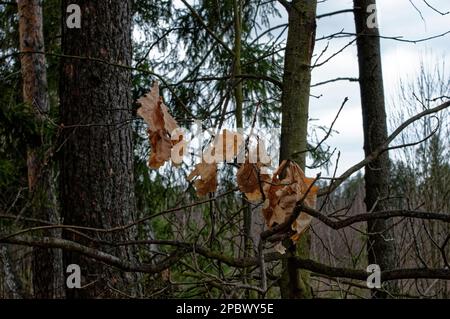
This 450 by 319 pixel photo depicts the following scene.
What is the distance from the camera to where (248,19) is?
726 cm

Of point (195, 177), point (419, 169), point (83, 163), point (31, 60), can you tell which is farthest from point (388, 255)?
point (419, 169)

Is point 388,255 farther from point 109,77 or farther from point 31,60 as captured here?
point 31,60

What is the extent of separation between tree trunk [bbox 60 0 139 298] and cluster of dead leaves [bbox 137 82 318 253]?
1910 mm

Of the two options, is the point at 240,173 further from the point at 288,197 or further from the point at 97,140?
the point at 97,140

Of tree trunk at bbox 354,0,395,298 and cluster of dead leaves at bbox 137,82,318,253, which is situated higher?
tree trunk at bbox 354,0,395,298

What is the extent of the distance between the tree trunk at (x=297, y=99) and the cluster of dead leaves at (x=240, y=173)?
0.28 meters

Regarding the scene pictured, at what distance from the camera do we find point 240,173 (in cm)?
252

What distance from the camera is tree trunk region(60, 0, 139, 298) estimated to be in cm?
451

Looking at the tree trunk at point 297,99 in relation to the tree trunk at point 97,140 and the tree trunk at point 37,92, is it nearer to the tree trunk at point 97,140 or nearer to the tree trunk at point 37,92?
the tree trunk at point 97,140

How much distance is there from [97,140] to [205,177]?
221 centimetres

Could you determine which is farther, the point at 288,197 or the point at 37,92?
the point at 37,92

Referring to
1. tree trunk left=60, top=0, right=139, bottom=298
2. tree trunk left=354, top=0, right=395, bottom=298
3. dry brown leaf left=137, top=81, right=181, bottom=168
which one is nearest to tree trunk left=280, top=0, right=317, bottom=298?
dry brown leaf left=137, top=81, right=181, bottom=168

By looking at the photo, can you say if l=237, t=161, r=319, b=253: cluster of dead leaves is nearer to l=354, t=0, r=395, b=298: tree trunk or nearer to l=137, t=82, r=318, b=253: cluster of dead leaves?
l=137, t=82, r=318, b=253: cluster of dead leaves

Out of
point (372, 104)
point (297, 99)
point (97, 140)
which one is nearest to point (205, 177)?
point (297, 99)
